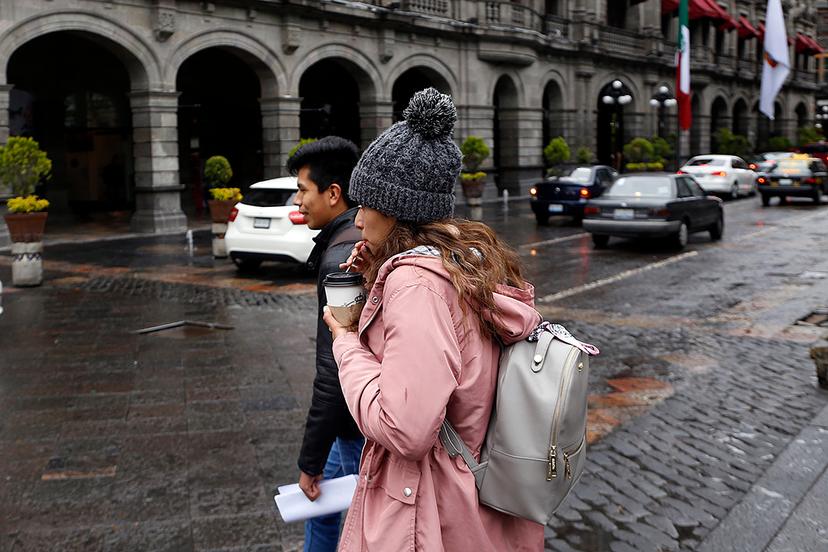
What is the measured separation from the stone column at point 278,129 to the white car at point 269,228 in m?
10.2

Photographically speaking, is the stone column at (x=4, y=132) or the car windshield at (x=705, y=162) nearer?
the stone column at (x=4, y=132)

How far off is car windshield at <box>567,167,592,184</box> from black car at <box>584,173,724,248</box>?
414 cm

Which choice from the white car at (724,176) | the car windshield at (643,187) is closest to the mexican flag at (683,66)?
the white car at (724,176)

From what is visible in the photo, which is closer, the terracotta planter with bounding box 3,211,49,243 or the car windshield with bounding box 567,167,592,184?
the terracotta planter with bounding box 3,211,49,243

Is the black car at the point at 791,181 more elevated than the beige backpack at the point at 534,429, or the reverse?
the black car at the point at 791,181

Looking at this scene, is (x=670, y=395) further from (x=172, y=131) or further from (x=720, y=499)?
(x=172, y=131)

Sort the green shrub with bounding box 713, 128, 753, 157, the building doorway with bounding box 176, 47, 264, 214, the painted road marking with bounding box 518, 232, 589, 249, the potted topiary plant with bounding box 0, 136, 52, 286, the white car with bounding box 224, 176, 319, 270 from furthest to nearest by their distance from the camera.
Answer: the green shrub with bounding box 713, 128, 753, 157
the building doorway with bounding box 176, 47, 264, 214
the painted road marking with bounding box 518, 232, 589, 249
the white car with bounding box 224, 176, 319, 270
the potted topiary plant with bounding box 0, 136, 52, 286

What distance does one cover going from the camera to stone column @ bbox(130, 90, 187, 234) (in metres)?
20.7

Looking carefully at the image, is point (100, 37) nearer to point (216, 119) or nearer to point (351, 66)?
point (351, 66)

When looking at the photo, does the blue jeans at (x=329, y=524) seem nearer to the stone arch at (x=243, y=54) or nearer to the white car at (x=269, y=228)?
the white car at (x=269, y=228)

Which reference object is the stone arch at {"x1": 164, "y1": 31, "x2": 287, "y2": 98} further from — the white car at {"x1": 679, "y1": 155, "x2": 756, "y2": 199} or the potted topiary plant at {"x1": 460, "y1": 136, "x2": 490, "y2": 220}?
the white car at {"x1": 679, "y1": 155, "x2": 756, "y2": 199}

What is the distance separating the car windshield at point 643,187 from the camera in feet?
55.7

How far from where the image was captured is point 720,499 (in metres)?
4.84

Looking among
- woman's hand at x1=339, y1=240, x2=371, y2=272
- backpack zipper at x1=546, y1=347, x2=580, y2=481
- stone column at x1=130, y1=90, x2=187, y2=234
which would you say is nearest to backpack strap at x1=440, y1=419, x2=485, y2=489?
backpack zipper at x1=546, y1=347, x2=580, y2=481
